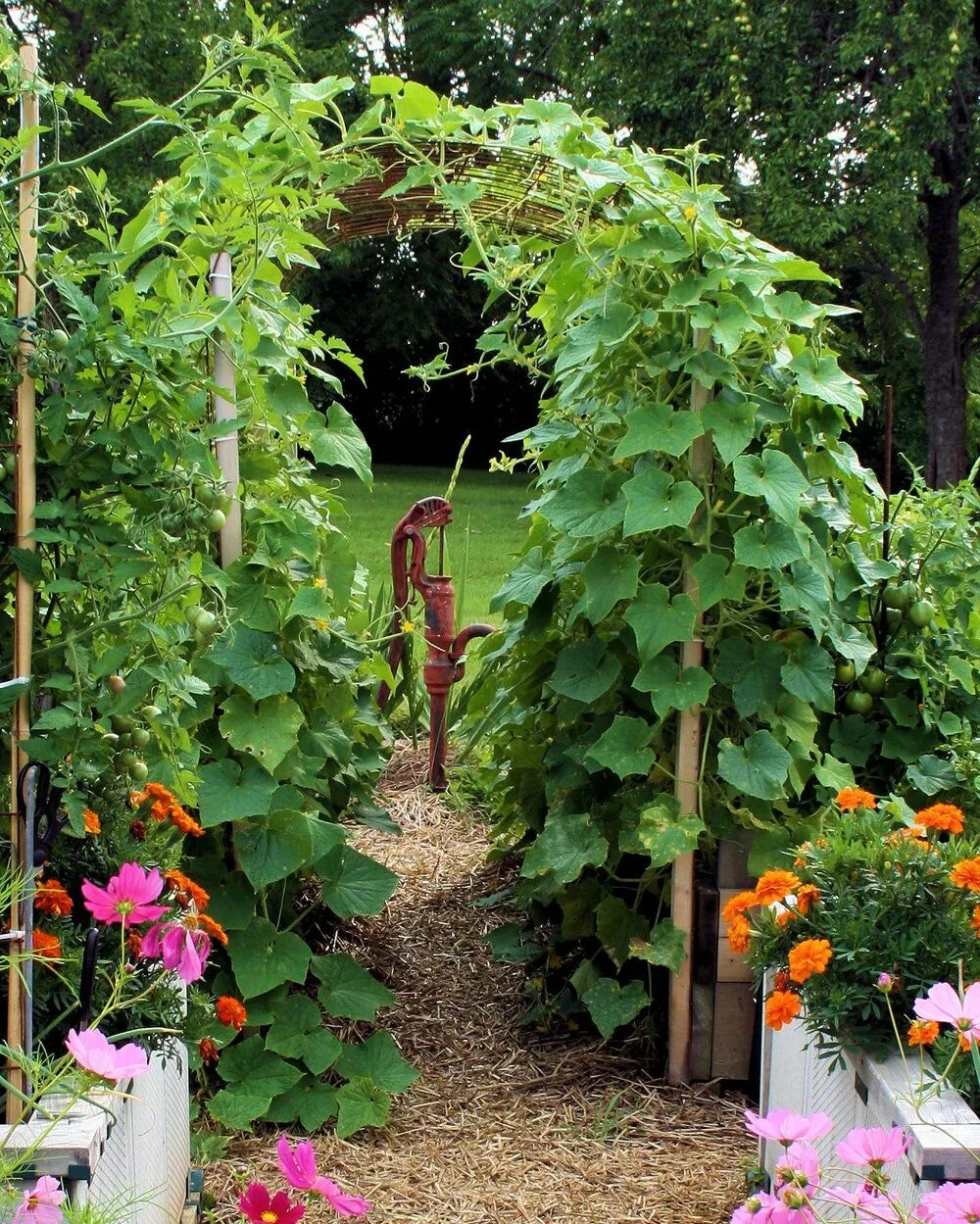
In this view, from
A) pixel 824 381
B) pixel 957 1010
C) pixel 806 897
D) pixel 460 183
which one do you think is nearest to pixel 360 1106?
pixel 806 897

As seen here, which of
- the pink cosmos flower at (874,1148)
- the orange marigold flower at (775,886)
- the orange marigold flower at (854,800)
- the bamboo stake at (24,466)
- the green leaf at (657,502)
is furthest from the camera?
the green leaf at (657,502)

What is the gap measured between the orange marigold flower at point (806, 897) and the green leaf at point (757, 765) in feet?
1.92

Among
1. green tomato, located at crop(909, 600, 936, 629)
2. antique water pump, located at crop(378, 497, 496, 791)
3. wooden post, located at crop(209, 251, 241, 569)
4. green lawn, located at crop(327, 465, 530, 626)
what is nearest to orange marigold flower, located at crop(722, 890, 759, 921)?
green tomato, located at crop(909, 600, 936, 629)

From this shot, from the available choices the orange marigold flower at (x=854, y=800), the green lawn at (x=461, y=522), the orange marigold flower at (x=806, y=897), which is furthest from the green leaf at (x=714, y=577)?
the green lawn at (x=461, y=522)

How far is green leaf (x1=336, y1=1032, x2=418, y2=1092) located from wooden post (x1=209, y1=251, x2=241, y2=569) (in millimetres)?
986

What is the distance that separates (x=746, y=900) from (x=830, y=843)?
0.15m

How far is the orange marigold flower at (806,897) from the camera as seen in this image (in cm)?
173

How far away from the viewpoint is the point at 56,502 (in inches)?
59.4

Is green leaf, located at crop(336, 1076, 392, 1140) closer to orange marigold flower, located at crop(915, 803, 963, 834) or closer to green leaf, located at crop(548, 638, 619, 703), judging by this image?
green leaf, located at crop(548, 638, 619, 703)

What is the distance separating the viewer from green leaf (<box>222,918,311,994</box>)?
2.38 meters

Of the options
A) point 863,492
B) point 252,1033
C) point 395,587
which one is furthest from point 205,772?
point 395,587

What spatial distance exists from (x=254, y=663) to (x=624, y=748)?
0.73 m

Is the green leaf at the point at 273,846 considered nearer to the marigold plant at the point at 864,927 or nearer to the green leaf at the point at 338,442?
the green leaf at the point at 338,442

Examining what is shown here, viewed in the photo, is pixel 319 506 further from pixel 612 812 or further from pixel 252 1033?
pixel 252 1033
